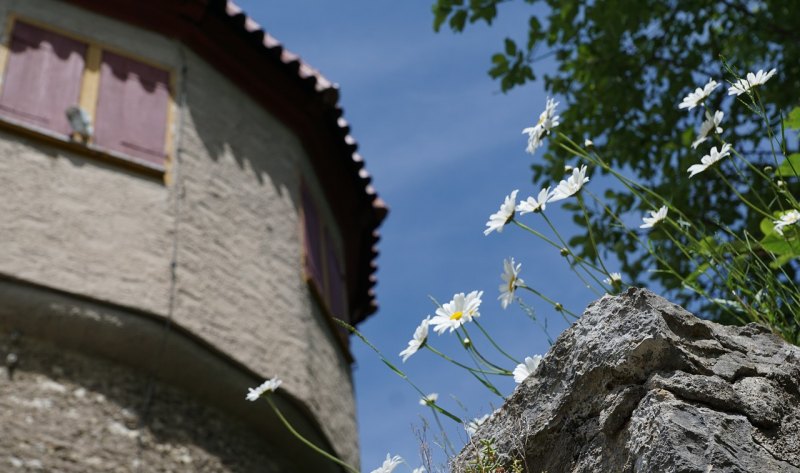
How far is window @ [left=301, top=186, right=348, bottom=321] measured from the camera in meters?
9.32

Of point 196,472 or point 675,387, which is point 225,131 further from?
point 675,387

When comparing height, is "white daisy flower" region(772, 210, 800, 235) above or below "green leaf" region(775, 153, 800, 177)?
below

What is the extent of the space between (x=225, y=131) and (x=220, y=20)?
44.5 inches

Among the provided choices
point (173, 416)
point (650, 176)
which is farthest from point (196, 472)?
point (650, 176)

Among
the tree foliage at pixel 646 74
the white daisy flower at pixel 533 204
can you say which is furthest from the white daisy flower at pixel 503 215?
the tree foliage at pixel 646 74

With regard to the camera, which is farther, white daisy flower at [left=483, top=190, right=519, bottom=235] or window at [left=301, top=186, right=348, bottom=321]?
window at [left=301, top=186, right=348, bottom=321]

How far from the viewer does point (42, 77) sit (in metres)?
8.00

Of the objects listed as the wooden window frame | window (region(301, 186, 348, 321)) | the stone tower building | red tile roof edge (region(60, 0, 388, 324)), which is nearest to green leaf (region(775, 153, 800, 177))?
the stone tower building

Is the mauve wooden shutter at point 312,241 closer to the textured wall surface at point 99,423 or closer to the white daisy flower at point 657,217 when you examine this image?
the textured wall surface at point 99,423

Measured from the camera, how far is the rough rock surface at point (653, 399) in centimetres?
179

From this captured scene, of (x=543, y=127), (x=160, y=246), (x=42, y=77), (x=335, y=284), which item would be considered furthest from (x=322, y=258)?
(x=543, y=127)

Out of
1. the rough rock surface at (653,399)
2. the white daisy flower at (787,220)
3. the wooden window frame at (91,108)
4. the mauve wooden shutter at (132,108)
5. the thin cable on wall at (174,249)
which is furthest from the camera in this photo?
the mauve wooden shutter at (132,108)

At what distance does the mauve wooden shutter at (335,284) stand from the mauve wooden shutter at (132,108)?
238cm

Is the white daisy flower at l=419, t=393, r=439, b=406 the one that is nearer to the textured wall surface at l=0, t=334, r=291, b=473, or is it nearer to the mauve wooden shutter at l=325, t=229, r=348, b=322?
the textured wall surface at l=0, t=334, r=291, b=473
